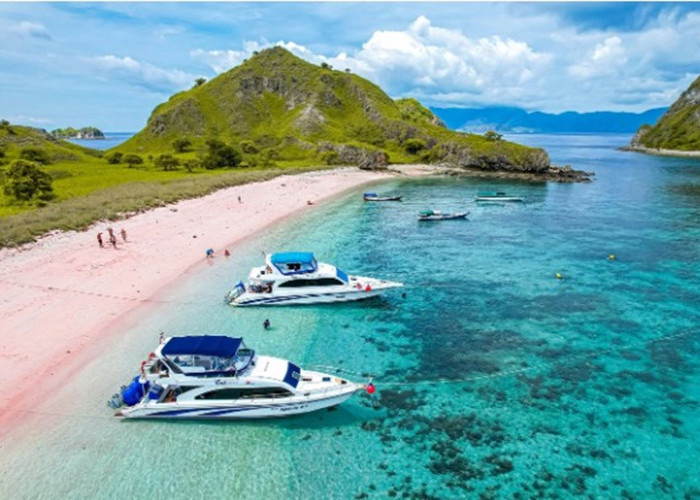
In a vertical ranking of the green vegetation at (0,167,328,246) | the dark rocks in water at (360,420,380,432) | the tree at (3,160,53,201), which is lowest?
the dark rocks in water at (360,420,380,432)

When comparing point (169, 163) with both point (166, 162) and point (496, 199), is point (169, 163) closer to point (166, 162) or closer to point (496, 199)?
point (166, 162)

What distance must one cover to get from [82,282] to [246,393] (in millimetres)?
25555

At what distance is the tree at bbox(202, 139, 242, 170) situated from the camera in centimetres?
13850

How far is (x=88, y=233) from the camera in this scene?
56.5 m

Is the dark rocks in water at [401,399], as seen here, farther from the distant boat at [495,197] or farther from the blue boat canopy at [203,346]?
the distant boat at [495,197]

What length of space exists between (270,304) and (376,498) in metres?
21.6

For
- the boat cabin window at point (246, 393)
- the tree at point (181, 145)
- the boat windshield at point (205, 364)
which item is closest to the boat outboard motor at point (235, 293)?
the boat windshield at point (205, 364)

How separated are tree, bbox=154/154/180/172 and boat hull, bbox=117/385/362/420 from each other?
116m

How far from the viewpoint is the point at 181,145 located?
17762 cm

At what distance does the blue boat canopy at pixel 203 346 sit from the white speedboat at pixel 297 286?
1280cm

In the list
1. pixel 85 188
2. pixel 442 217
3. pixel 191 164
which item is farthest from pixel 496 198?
pixel 191 164

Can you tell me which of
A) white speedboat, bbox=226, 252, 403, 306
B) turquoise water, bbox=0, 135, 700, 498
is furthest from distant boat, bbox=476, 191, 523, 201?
white speedboat, bbox=226, 252, 403, 306

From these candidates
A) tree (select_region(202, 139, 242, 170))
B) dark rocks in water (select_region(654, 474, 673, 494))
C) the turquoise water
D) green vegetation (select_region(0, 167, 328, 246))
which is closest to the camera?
dark rocks in water (select_region(654, 474, 673, 494))

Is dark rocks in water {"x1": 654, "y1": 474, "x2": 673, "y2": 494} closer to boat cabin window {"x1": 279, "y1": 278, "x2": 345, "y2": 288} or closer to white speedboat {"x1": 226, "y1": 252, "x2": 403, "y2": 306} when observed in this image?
white speedboat {"x1": 226, "y1": 252, "x2": 403, "y2": 306}
